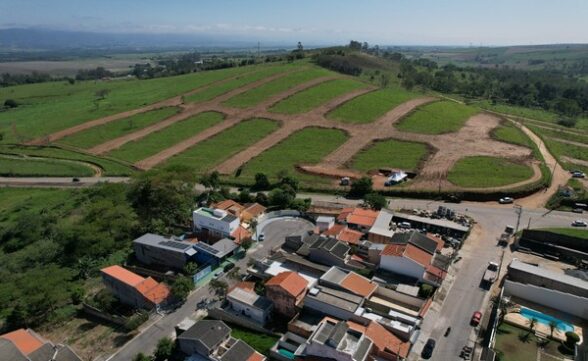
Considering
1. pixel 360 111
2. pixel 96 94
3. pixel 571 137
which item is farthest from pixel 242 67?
pixel 571 137

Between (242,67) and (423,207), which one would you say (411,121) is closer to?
(423,207)

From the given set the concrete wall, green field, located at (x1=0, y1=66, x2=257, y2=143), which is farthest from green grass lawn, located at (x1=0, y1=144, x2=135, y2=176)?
the concrete wall

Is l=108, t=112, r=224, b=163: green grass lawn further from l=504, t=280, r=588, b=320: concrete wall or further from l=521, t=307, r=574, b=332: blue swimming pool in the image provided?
l=521, t=307, r=574, b=332: blue swimming pool

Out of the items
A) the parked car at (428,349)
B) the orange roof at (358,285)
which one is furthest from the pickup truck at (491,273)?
the orange roof at (358,285)

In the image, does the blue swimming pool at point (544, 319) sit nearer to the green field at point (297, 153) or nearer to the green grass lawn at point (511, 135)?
the green field at point (297, 153)

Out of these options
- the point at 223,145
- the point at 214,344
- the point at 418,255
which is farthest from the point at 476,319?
the point at 223,145

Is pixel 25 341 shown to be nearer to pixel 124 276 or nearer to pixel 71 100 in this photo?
pixel 124 276
